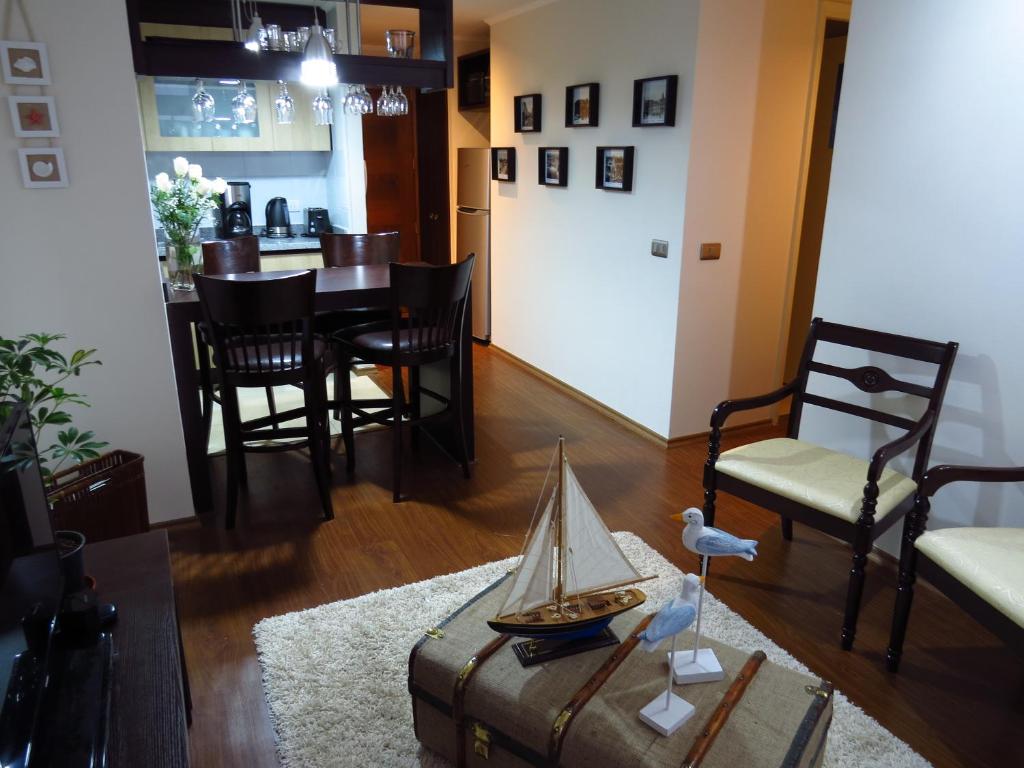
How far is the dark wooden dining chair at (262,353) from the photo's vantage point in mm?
2789

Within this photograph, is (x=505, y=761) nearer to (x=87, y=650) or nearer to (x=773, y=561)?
(x=87, y=650)

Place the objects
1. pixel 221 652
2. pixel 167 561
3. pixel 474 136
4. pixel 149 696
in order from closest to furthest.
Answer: pixel 149 696 < pixel 167 561 < pixel 221 652 < pixel 474 136

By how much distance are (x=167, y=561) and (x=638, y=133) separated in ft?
10.2

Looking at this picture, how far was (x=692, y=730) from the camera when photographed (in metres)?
1.52

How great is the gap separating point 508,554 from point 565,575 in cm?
121

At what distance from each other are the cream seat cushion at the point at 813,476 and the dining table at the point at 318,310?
4.69ft

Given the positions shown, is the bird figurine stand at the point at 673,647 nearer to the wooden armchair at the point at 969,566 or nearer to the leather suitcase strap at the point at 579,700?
the leather suitcase strap at the point at 579,700

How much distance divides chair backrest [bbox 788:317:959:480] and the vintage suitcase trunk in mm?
1228

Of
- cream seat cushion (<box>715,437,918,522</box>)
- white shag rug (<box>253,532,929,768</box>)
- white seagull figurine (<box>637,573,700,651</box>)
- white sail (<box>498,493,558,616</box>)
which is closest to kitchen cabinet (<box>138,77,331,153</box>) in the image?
white shag rug (<box>253,532,929,768</box>)

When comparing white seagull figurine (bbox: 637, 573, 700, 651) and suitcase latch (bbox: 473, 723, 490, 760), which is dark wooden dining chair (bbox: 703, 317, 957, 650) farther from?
suitcase latch (bbox: 473, 723, 490, 760)

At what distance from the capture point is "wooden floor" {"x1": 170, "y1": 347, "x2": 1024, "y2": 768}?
6.93 feet

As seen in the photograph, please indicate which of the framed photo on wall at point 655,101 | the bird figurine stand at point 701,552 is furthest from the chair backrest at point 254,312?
the framed photo on wall at point 655,101

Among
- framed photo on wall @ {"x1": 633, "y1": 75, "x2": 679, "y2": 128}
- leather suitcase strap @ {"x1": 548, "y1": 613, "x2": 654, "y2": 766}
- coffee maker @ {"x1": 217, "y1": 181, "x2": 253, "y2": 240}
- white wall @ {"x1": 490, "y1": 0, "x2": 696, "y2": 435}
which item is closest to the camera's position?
leather suitcase strap @ {"x1": 548, "y1": 613, "x2": 654, "y2": 766}

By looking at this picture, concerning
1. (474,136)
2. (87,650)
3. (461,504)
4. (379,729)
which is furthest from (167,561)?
(474,136)
